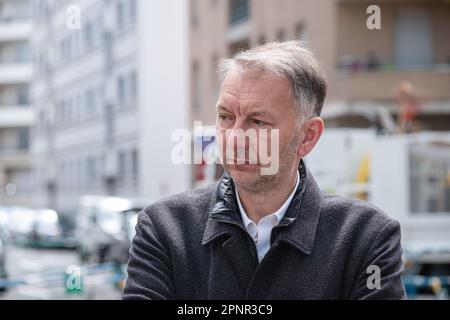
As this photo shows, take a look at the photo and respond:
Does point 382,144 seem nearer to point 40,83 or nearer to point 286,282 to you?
point 40,83

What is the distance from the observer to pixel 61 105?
8.61 meters

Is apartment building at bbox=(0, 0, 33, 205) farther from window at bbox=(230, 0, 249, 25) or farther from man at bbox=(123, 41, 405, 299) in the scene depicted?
man at bbox=(123, 41, 405, 299)

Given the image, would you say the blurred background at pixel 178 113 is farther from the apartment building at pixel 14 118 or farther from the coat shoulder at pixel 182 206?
the apartment building at pixel 14 118

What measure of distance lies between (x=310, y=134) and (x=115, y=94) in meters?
5.24

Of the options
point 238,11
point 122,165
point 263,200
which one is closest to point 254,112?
point 263,200

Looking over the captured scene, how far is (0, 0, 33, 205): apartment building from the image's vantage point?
106 ft

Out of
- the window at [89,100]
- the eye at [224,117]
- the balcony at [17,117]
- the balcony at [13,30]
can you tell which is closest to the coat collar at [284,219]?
the eye at [224,117]

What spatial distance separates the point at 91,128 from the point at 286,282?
20.6ft

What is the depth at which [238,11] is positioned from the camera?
19766 mm

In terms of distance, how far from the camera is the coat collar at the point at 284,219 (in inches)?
77.6

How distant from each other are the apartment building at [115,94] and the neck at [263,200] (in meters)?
3.28

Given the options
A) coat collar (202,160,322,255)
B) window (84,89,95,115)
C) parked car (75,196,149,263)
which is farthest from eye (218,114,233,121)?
parked car (75,196,149,263)

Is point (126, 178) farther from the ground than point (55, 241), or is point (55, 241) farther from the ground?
point (126, 178)

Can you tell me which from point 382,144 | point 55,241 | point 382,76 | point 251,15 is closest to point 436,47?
point 382,76
